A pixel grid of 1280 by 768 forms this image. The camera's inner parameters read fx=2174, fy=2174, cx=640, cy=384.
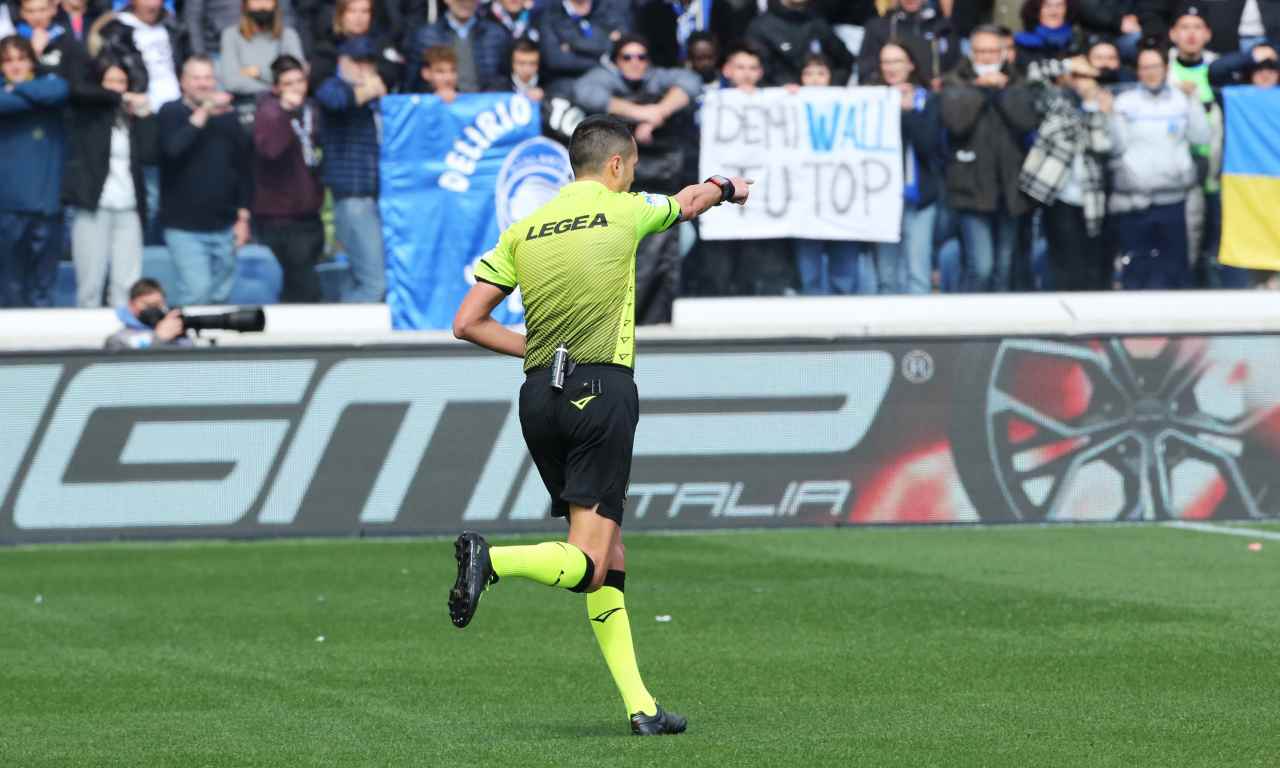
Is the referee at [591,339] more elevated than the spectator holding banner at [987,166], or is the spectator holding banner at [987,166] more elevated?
the referee at [591,339]

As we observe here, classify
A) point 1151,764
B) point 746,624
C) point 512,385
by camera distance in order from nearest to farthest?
point 1151,764
point 746,624
point 512,385

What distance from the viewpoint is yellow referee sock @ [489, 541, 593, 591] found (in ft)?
24.8

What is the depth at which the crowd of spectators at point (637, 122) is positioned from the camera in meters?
17.1

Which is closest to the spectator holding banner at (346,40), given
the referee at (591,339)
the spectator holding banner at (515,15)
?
the spectator holding banner at (515,15)

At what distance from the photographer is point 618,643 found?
783 centimetres

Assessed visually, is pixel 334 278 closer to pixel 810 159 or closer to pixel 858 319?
pixel 810 159

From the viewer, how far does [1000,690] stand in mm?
8859

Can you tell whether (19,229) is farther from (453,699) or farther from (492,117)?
(453,699)

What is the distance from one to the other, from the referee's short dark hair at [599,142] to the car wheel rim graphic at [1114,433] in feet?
29.1

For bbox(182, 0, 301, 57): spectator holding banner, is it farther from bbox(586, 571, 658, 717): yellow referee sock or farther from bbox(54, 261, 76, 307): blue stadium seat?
bbox(586, 571, 658, 717): yellow referee sock

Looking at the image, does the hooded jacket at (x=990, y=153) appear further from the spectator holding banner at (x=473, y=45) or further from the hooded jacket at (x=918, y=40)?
the spectator holding banner at (x=473, y=45)

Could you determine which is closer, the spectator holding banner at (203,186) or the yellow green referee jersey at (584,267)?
the yellow green referee jersey at (584,267)

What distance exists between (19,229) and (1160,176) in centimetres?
923

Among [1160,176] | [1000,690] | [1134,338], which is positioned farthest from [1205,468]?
[1000,690]
